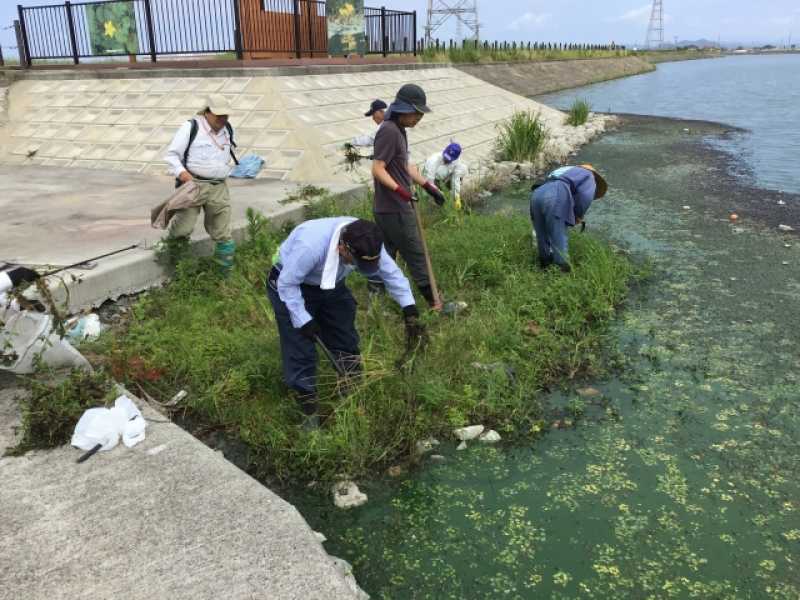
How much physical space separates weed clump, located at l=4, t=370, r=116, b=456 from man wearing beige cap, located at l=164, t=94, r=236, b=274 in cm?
219

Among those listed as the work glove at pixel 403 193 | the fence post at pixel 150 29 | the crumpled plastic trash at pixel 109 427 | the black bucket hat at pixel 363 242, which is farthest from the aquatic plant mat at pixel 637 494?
the fence post at pixel 150 29

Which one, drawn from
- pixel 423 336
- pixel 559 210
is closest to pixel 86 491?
pixel 423 336

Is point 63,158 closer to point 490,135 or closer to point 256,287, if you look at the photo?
point 256,287

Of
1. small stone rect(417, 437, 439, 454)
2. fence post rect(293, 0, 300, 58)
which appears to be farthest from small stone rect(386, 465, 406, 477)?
fence post rect(293, 0, 300, 58)

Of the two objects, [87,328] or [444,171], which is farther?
[444,171]

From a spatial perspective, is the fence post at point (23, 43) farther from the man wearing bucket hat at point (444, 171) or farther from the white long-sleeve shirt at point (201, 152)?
the white long-sleeve shirt at point (201, 152)

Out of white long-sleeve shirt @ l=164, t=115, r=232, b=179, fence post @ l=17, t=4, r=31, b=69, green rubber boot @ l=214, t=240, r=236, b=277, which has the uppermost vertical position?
fence post @ l=17, t=4, r=31, b=69

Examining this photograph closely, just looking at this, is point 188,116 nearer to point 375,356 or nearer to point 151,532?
point 375,356

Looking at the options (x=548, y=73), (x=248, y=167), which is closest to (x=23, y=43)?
(x=248, y=167)

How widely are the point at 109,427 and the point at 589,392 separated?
3072 millimetres

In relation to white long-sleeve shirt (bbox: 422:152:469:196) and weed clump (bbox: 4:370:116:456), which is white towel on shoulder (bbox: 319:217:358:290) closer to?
weed clump (bbox: 4:370:116:456)

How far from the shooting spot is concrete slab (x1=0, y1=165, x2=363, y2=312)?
5297 millimetres

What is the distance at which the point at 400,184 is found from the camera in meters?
5.15

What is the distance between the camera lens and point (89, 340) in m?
4.58
